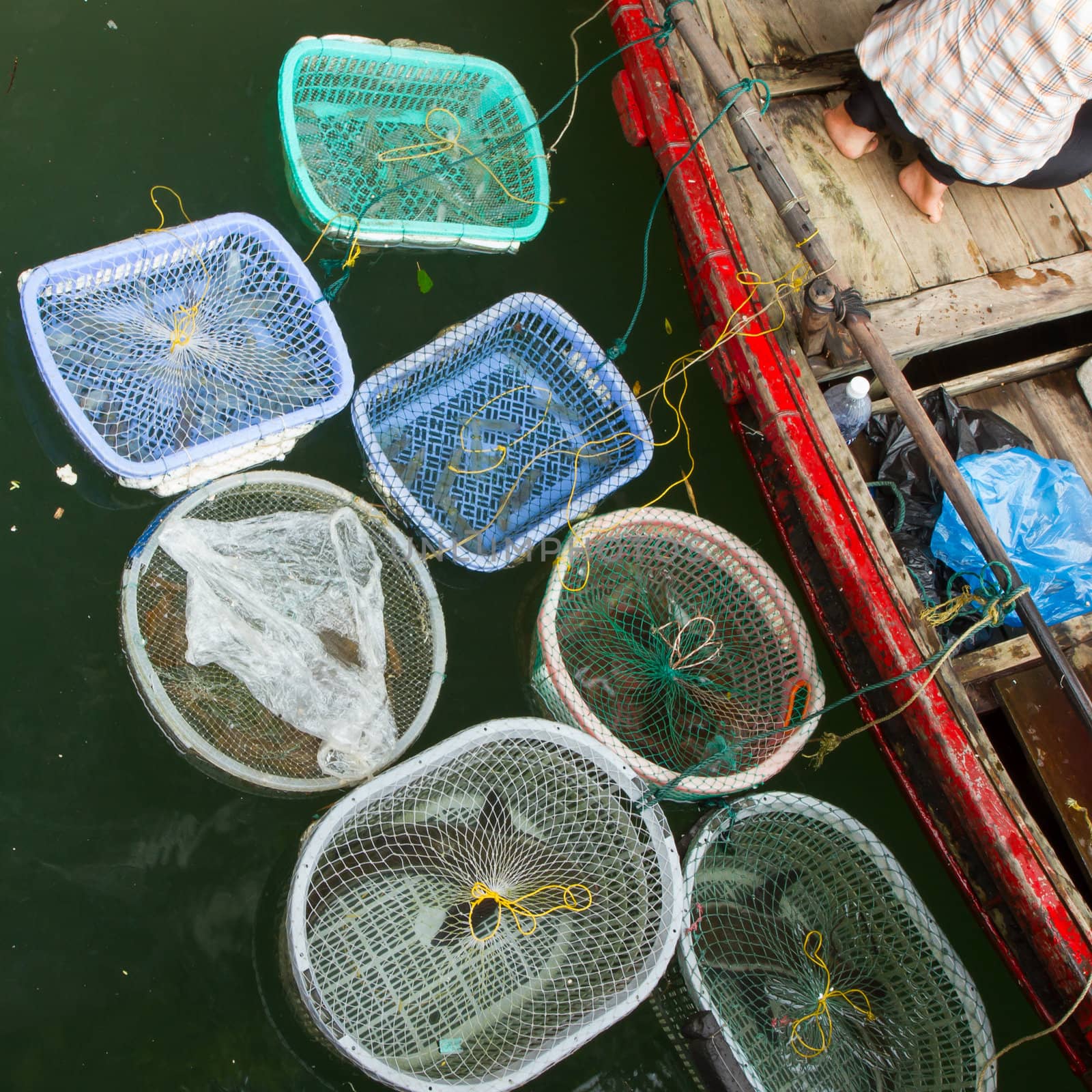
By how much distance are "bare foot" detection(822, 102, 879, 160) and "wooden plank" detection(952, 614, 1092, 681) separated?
167 centimetres

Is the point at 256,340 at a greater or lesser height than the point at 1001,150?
greater

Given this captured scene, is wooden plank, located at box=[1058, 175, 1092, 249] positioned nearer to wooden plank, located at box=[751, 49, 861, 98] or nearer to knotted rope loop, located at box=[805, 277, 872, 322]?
wooden plank, located at box=[751, 49, 861, 98]

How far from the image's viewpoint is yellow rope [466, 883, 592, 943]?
2.65m

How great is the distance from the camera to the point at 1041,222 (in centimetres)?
334

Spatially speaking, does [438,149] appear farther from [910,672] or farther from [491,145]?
[910,672]

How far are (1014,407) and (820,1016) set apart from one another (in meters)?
2.10

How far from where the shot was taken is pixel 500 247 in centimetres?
321

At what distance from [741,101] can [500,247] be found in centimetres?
87

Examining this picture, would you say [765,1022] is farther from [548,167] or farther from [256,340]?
[548,167]

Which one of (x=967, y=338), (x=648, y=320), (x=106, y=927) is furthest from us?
(x=648, y=320)

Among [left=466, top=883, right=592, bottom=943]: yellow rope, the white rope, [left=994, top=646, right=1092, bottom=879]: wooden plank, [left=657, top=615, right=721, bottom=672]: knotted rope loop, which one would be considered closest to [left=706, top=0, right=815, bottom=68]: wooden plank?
the white rope

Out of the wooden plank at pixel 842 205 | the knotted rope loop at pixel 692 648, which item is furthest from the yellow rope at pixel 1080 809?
the wooden plank at pixel 842 205

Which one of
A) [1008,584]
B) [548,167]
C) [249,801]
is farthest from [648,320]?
[249,801]

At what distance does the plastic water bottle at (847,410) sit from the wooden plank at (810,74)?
1048mm
